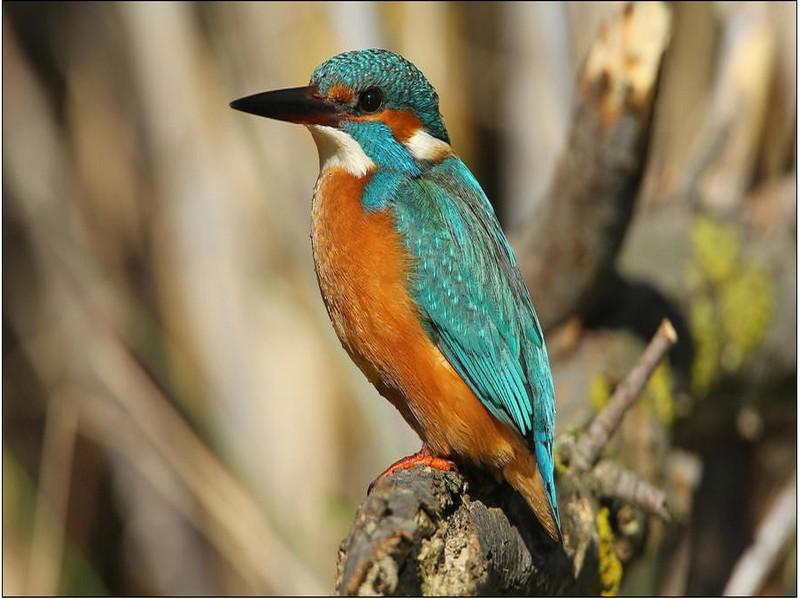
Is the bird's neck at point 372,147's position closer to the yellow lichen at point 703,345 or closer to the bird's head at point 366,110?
the bird's head at point 366,110

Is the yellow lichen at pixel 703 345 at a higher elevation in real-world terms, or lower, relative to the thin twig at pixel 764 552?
higher

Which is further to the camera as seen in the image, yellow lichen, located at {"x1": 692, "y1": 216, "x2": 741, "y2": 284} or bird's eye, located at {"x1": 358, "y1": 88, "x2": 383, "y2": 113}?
yellow lichen, located at {"x1": 692, "y1": 216, "x2": 741, "y2": 284}

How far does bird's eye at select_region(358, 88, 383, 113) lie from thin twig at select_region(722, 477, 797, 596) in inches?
55.9

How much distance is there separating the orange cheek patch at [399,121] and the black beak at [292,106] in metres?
0.09

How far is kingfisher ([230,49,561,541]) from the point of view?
2123mm

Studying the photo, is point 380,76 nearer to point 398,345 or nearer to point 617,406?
point 398,345

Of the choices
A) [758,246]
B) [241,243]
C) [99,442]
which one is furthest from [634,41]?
[99,442]

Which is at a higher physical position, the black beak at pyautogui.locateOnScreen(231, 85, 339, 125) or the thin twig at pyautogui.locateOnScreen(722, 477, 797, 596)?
the black beak at pyautogui.locateOnScreen(231, 85, 339, 125)

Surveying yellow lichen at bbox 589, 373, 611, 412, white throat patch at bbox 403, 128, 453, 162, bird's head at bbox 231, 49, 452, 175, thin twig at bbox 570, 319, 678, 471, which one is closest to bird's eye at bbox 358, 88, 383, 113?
bird's head at bbox 231, 49, 452, 175

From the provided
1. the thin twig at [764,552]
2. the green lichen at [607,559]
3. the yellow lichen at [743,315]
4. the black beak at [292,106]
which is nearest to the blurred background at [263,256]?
the yellow lichen at [743,315]

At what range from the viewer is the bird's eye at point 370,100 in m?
2.28

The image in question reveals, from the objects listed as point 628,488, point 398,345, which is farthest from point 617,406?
point 398,345

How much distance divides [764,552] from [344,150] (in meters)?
1.41

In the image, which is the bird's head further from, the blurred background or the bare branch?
the blurred background
